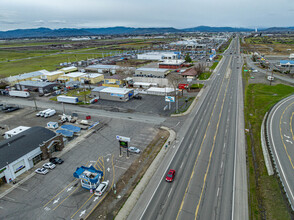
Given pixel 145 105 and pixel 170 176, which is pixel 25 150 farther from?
pixel 145 105

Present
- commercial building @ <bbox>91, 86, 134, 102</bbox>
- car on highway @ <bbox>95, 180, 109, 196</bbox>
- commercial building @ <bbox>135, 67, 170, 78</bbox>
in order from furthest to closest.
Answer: commercial building @ <bbox>135, 67, 170, 78</bbox> → commercial building @ <bbox>91, 86, 134, 102</bbox> → car on highway @ <bbox>95, 180, 109, 196</bbox>

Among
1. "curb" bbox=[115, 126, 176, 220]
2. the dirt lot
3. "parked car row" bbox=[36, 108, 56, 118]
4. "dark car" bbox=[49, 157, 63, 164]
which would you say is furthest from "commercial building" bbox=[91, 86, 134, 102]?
"dark car" bbox=[49, 157, 63, 164]

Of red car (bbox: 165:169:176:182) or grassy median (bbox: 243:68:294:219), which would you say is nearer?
grassy median (bbox: 243:68:294:219)

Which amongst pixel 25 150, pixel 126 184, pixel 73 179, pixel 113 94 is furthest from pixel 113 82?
pixel 126 184

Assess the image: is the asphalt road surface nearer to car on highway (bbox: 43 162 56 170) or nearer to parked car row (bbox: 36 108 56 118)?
car on highway (bbox: 43 162 56 170)

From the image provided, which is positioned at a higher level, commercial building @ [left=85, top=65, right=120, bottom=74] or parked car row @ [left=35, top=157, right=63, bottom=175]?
commercial building @ [left=85, top=65, right=120, bottom=74]
